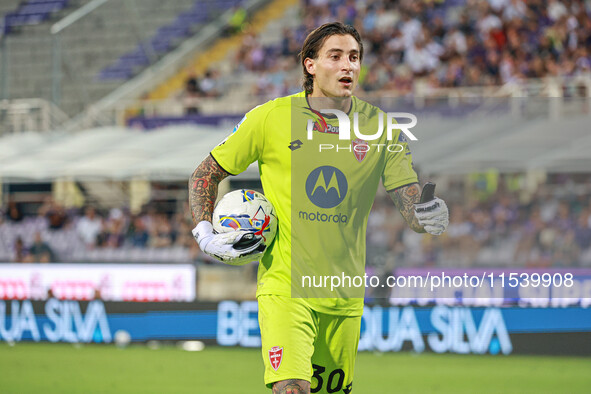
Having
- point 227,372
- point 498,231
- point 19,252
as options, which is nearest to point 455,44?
point 498,231

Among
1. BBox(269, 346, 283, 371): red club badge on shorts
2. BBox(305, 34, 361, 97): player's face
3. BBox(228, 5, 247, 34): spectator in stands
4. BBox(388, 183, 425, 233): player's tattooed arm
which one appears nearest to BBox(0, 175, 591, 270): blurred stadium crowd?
BBox(388, 183, 425, 233): player's tattooed arm

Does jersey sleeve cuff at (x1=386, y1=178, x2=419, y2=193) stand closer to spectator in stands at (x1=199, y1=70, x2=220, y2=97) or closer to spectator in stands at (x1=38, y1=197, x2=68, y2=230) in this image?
spectator in stands at (x1=38, y1=197, x2=68, y2=230)

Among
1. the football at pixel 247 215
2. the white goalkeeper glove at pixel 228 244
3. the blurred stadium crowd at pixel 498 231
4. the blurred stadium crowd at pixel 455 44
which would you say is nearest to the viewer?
the white goalkeeper glove at pixel 228 244

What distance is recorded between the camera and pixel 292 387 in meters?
4.42

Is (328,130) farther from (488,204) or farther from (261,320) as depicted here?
(488,204)

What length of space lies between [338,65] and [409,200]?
789 millimetres

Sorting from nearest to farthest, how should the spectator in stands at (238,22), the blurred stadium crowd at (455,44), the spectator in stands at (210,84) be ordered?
1. the blurred stadium crowd at (455,44)
2. the spectator in stands at (210,84)
3. the spectator in stands at (238,22)

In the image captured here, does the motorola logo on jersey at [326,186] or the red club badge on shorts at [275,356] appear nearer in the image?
the red club badge on shorts at [275,356]

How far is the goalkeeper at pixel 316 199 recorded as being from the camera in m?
4.64

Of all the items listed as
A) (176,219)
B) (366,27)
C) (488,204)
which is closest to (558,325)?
(488,204)

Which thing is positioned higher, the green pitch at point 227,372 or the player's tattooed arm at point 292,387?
the player's tattooed arm at point 292,387

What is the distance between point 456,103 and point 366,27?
5241 millimetres

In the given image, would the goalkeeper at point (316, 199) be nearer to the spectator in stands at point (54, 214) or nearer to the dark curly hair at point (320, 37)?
the dark curly hair at point (320, 37)

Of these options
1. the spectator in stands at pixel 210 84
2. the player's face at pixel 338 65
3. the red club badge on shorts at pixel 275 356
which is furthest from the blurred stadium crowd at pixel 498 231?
the spectator in stands at pixel 210 84
